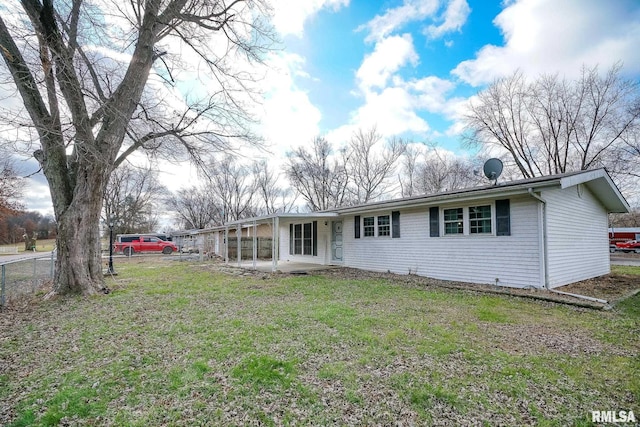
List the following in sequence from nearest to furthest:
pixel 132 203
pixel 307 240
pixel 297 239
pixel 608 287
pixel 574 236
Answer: pixel 608 287
pixel 574 236
pixel 307 240
pixel 297 239
pixel 132 203

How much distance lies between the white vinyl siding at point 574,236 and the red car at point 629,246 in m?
21.0

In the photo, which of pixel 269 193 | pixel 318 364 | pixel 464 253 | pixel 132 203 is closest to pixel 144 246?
pixel 132 203

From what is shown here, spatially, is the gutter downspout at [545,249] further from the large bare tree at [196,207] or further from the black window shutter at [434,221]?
the large bare tree at [196,207]

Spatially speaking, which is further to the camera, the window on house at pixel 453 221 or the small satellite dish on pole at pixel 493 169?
the small satellite dish on pole at pixel 493 169

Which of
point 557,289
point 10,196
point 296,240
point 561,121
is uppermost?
point 561,121

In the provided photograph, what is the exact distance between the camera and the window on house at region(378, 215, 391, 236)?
37.2ft

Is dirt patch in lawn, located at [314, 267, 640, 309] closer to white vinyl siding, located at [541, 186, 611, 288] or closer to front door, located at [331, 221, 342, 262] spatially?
white vinyl siding, located at [541, 186, 611, 288]

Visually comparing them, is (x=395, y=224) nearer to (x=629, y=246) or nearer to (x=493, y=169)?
(x=493, y=169)

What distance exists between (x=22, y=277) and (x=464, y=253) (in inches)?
470

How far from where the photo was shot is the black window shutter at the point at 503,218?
802 centimetres

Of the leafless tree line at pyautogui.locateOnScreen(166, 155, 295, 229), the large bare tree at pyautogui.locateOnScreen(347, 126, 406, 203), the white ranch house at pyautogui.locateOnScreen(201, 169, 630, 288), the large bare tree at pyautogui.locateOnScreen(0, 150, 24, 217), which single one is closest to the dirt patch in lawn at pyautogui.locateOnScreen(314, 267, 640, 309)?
the white ranch house at pyautogui.locateOnScreen(201, 169, 630, 288)

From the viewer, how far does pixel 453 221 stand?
928 cm

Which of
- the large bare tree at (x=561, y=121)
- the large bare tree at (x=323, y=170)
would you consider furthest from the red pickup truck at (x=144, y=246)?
the large bare tree at (x=561, y=121)

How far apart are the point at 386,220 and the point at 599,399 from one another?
28.8 ft
